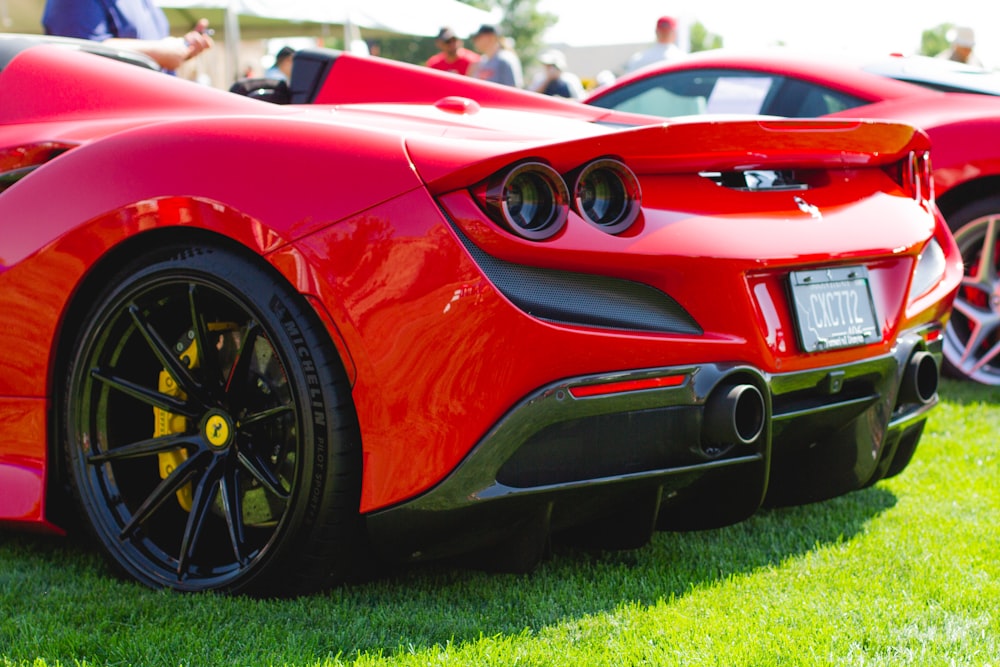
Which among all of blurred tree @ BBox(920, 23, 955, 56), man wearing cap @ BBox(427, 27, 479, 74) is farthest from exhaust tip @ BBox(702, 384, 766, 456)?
blurred tree @ BBox(920, 23, 955, 56)

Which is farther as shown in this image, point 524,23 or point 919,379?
point 524,23

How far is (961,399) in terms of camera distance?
5102mm

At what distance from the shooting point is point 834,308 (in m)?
2.79

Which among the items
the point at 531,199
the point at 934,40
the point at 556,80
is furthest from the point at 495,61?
the point at 934,40

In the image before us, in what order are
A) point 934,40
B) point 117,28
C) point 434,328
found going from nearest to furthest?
point 434,328 → point 117,28 → point 934,40

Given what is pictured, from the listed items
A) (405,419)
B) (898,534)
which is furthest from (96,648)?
(898,534)

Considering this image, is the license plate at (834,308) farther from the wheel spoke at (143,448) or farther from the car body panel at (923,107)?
the car body panel at (923,107)

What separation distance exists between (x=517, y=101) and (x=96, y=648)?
199cm

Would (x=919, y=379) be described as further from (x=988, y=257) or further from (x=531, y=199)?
(x=988, y=257)

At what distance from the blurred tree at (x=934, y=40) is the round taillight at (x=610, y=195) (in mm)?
123681

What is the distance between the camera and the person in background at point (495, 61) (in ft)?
34.6

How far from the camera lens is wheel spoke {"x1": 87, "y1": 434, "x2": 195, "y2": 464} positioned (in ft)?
9.14

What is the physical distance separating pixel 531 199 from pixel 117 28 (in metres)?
2.83

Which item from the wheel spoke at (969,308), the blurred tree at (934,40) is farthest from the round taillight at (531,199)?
the blurred tree at (934,40)
